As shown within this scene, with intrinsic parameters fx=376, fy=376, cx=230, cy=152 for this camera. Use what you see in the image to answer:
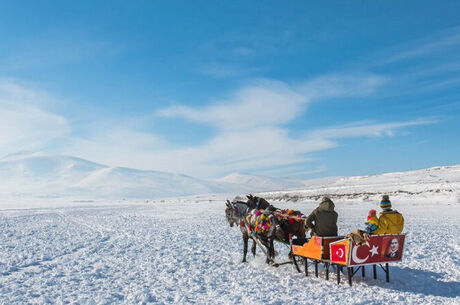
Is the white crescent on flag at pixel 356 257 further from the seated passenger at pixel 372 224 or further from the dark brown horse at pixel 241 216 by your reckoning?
the dark brown horse at pixel 241 216

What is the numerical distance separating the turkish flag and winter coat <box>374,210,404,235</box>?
0.94 m

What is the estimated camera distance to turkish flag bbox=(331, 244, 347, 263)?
754 centimetres

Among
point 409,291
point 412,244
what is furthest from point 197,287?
point 412,244

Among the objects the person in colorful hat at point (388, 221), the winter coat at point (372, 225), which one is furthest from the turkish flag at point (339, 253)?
the person in colorful hat at point (388, 221)

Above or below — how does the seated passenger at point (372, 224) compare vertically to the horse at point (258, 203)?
below

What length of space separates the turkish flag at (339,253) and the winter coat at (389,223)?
942mm

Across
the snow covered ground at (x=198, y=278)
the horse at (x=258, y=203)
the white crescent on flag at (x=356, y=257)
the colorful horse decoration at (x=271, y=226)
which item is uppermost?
the horse at (x=258, y=203)

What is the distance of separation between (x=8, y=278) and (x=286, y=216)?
740cm

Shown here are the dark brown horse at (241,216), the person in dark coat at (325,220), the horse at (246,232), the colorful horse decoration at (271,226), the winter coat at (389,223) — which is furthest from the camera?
the dark brown horse at (241,216)

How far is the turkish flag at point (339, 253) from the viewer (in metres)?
7.54

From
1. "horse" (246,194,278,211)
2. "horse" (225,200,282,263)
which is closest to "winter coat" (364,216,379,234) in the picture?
"horse" (225,200,282,263)

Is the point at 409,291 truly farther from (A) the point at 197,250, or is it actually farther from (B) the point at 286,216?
(A) the point at 197,250

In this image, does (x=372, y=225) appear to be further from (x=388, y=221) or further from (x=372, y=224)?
(x=388, y=221)

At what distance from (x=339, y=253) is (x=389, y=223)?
133cm
